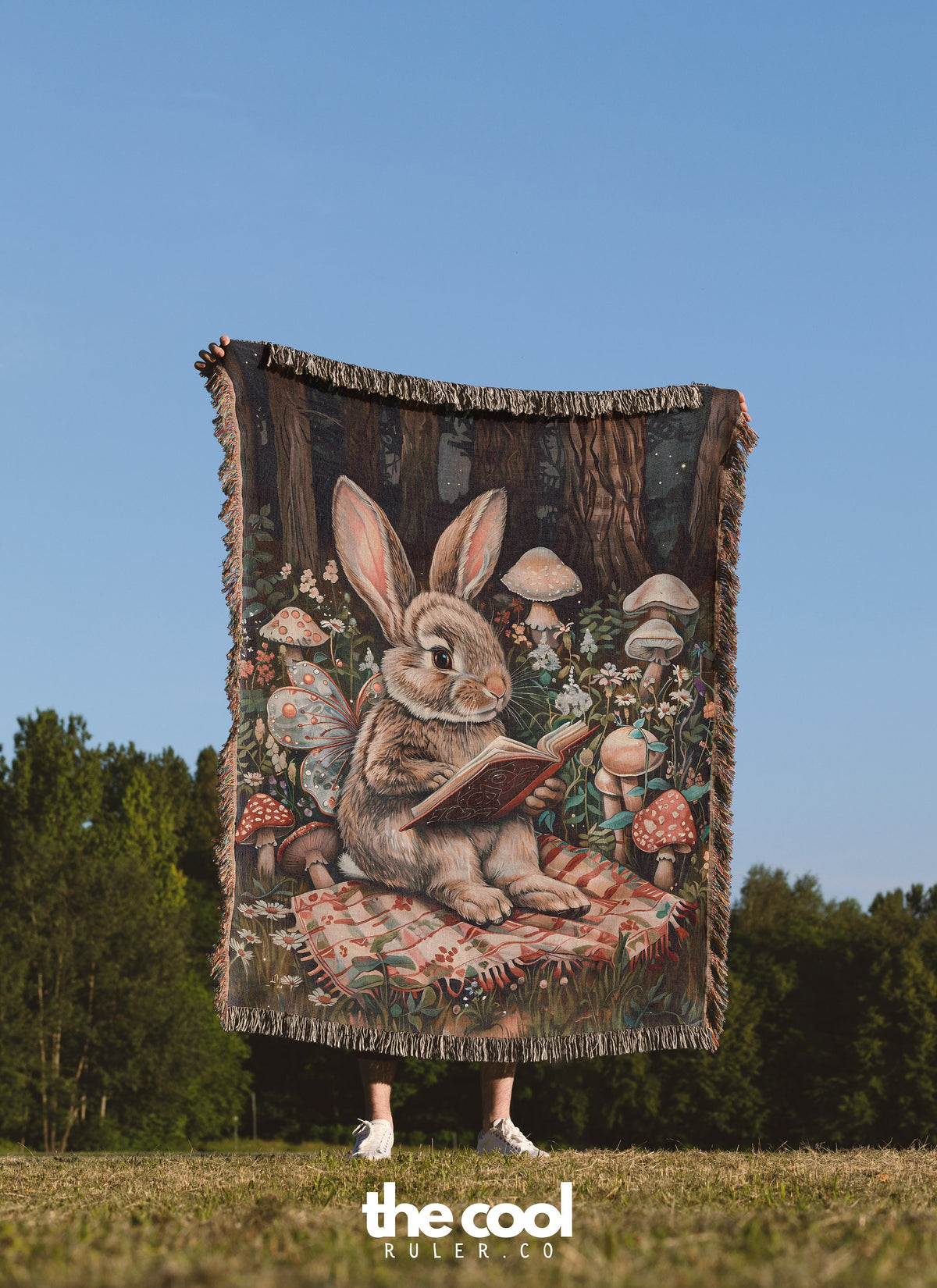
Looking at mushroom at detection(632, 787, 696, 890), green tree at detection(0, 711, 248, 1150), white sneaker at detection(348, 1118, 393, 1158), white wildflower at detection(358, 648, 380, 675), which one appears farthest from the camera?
green tree at detection(0, 711, 248, 1150)

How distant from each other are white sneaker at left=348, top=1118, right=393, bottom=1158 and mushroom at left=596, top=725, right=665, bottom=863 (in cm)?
212

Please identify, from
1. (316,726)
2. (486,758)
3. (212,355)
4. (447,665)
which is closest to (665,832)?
(486,758)

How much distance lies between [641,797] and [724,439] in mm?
2445

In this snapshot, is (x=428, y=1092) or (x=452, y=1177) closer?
(x=452, y=1177)

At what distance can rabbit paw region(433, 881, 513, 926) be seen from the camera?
7777 mm

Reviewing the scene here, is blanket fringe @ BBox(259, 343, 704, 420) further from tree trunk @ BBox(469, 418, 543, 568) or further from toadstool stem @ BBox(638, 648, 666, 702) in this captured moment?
toadstool stem @ BBox(638, 648, 666, 702)

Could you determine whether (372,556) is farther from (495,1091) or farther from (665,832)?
(495,1091)

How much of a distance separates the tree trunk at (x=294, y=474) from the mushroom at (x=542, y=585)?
51.0 inches

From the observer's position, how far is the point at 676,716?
828cm

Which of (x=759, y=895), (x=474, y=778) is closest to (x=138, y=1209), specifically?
(x=474, y=778)

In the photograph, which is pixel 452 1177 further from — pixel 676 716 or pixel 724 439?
pixel 724 439

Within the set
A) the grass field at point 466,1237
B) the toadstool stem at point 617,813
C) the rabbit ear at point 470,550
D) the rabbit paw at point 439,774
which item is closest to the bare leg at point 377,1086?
the grass field at point 466,1237

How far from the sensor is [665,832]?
26.7 feet

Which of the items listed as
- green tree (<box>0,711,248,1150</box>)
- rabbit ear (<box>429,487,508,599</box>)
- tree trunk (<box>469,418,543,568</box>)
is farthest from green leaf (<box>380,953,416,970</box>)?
green tree (<box>0,711,248,1150</box>)
